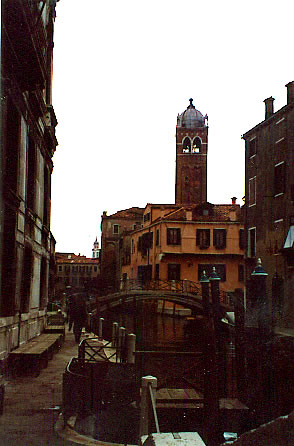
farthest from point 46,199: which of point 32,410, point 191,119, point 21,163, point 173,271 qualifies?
point 191,119

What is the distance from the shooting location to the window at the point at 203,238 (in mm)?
28734

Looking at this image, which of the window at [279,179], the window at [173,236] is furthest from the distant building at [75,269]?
the window at [279,179]

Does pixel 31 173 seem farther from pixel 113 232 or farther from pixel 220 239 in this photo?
pixel 113 232

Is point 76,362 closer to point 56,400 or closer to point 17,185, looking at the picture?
point 56,400

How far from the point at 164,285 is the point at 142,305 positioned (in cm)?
865

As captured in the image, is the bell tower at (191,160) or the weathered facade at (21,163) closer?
the weathered facade at (21,163)

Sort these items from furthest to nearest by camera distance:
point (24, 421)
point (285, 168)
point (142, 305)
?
point (142, 305) < point (285, 168) < point (24, 421)

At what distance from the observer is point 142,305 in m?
36.2

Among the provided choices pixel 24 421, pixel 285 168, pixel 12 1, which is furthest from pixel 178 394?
pixel 285 168

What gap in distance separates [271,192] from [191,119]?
50.9m

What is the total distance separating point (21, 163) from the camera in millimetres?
8102

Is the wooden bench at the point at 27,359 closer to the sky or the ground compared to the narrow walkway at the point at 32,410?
closer to the sky

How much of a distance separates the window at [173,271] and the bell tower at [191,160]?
97.0 ft

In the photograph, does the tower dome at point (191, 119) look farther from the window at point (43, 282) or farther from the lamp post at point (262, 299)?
the lamp post at point (262, 299)
